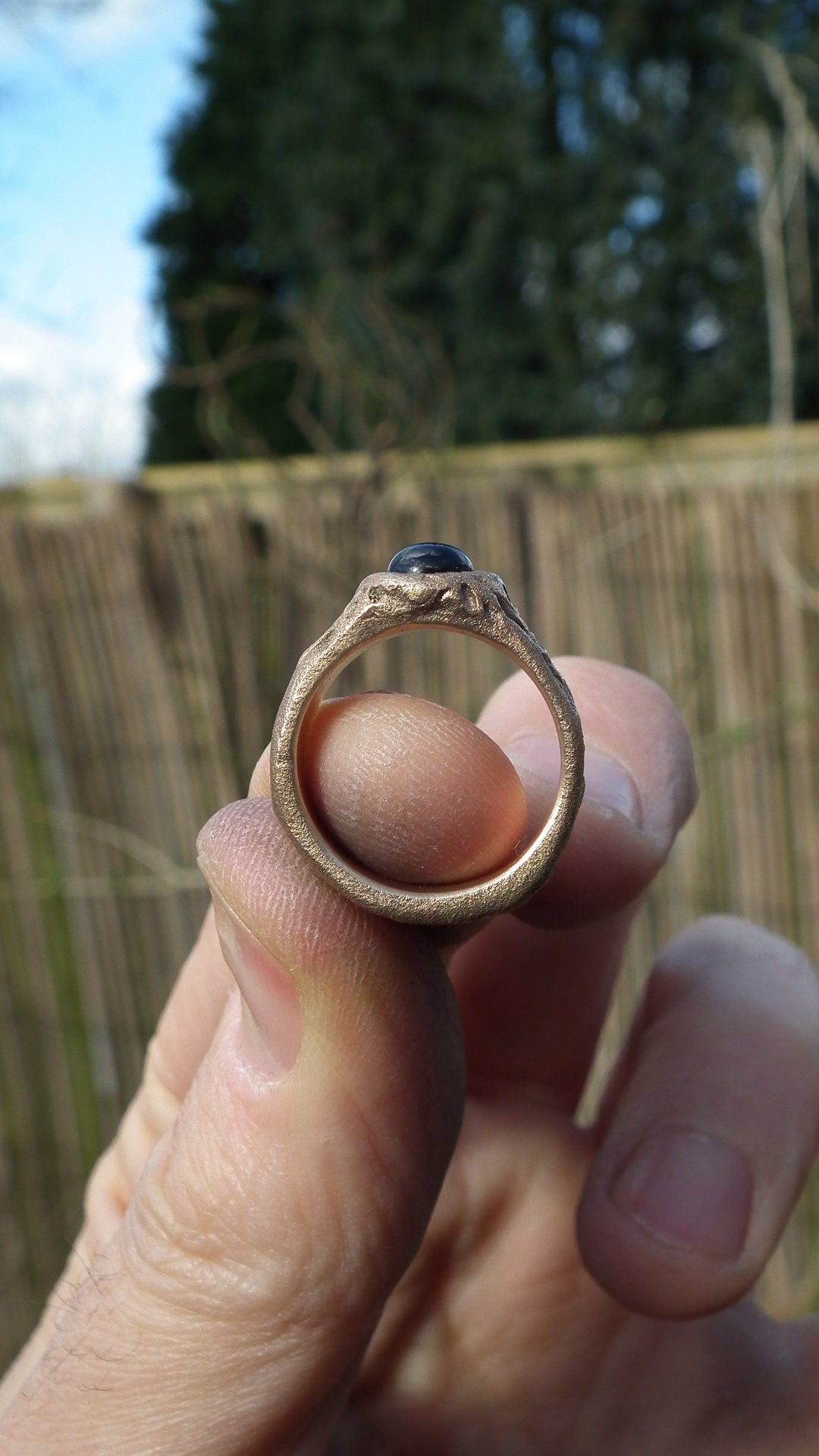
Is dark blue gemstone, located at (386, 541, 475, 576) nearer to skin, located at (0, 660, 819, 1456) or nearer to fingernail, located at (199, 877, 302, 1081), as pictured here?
skin, located at (0, 660, 819, 1456)

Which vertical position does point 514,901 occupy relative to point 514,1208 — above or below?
above

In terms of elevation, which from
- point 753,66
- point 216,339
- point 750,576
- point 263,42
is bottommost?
point 750,576

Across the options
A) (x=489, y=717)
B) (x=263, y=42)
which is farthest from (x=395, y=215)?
(x=489, y=717)

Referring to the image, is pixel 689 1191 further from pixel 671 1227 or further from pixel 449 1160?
→ pixel 449 1160

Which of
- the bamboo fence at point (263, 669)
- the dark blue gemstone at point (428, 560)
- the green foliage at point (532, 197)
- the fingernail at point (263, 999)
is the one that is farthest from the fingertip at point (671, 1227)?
the green foliage at point (532, 197)

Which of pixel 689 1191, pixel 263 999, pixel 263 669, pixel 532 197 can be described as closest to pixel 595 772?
pixel 689 1191

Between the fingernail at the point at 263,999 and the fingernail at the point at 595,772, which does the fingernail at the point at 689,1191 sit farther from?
the fingernail at the point at 263,999

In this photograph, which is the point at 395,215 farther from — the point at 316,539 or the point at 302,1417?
the point at 302,1417
